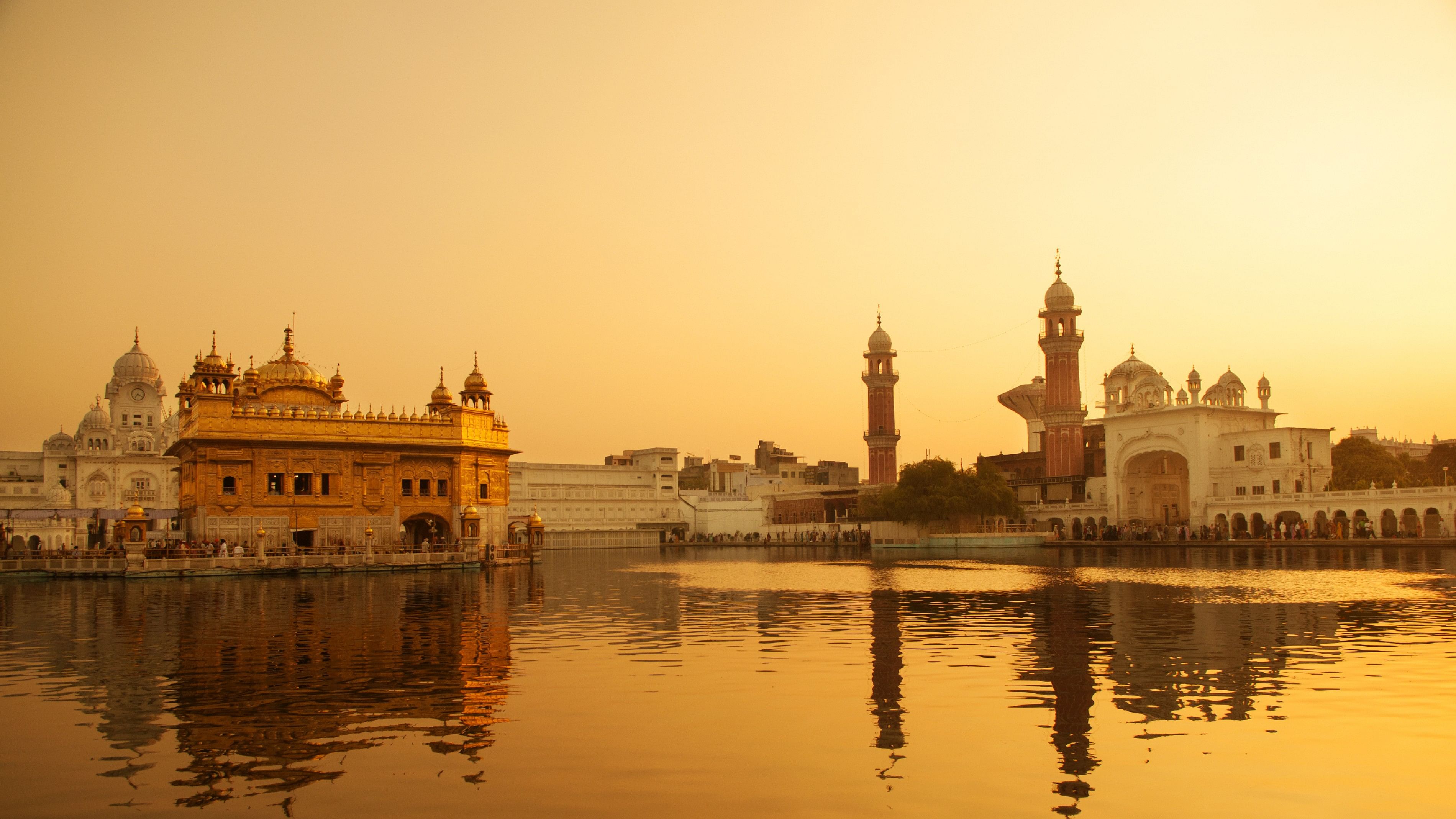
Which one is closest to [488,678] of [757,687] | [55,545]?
[757,687]

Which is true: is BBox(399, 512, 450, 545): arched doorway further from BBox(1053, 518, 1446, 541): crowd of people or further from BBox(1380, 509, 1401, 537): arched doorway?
BBox(1380, 509, 1401, 537): arched doorway

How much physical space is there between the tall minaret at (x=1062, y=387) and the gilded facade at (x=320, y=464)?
148 feet

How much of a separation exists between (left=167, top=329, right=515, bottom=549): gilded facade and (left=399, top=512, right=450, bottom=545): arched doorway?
0.26 ft

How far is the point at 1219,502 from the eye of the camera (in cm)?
6359

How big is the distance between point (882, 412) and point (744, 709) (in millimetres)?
90019

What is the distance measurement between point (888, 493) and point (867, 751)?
6396cm

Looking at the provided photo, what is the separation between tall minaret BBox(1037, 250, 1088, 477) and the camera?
262 feet

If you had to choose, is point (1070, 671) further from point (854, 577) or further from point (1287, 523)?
point (1287, 523)

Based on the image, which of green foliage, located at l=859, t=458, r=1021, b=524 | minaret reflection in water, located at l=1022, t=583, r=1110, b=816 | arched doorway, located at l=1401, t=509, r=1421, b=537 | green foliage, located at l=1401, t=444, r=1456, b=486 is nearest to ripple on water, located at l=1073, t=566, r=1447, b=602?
minaret reflection in water, located at l=1022, t=583, r=1110, b=816

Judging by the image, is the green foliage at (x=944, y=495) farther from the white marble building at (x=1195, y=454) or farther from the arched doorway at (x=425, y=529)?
the arched doorway at (x=425, y=529)

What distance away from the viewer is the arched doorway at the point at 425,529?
156 feet

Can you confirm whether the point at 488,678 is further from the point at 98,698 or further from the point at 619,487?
the point at 619,487

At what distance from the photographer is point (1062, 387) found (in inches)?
3169

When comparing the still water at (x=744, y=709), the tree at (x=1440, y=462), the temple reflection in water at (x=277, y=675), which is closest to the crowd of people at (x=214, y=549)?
the temple reflection in water at (x=277, y=675)
